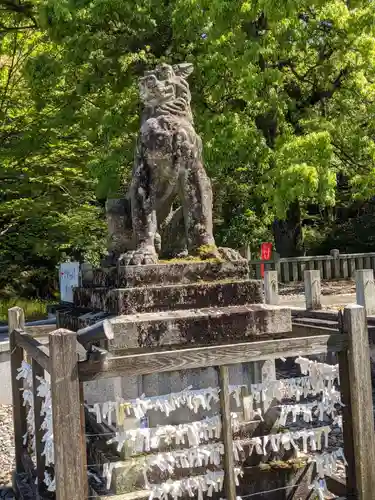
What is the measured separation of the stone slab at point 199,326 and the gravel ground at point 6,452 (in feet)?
7.04

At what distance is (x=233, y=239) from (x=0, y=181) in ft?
23.5

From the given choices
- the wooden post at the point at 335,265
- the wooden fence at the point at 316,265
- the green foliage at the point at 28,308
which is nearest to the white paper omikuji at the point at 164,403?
the green foliage at the point at 28,308

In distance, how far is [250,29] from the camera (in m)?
12.4

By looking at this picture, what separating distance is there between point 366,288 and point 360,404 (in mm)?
5376

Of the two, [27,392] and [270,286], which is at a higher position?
[270,286]

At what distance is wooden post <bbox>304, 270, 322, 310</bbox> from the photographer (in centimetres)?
898

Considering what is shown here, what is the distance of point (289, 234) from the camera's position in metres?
16.3

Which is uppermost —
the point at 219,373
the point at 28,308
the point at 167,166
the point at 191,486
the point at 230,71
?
the point at 230,71

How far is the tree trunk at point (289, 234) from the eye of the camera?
1608 cm

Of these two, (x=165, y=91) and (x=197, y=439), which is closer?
(x=197, y=439)

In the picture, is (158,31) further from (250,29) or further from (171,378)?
(171,378)

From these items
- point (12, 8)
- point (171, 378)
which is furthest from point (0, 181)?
point (171, 378)

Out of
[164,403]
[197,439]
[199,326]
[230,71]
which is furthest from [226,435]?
[230,71]

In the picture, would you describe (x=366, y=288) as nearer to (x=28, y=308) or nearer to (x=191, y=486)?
(x=191, y=486)
